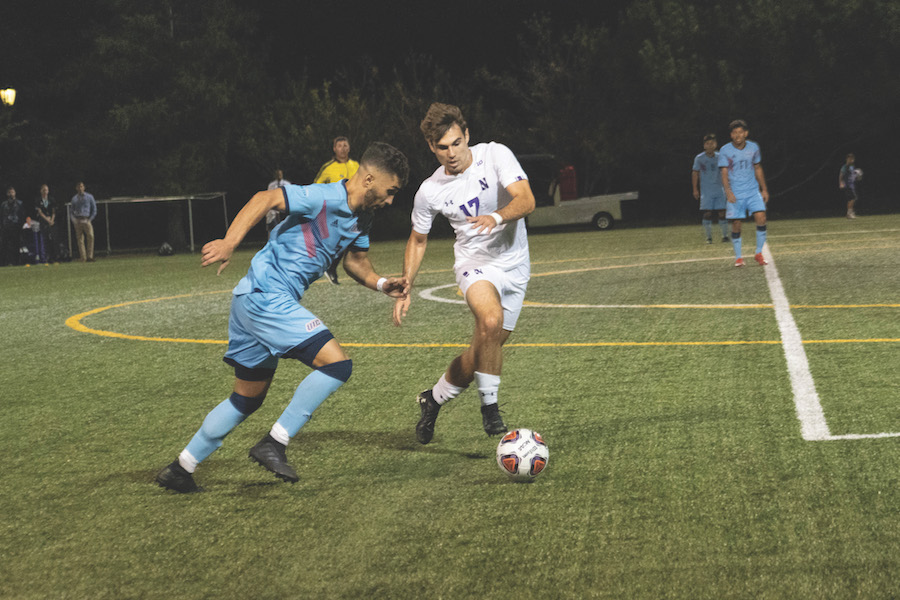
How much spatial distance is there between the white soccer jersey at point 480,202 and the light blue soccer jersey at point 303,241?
3.33ft

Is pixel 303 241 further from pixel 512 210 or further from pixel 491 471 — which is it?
pixel 491 471

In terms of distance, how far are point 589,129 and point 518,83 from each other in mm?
6065

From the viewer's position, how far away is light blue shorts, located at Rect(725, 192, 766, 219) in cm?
1523

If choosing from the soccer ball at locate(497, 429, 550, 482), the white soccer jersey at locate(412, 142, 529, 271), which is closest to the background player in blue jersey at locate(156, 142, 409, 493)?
the soccer ball at locate(497, 429, 550, 482)

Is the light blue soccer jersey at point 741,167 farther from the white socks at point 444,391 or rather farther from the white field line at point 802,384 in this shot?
the white socks at point 444,391

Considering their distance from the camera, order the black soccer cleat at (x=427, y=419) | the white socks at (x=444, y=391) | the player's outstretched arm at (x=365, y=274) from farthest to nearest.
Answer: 1. the white socks at (x=444, y=391)
2. the black soccer cleat at (x=427, y=419)
3. the player's outstretched arm at (x=365, y=274)

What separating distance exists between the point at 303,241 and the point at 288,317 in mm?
413

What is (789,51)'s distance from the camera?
33562 millimetres

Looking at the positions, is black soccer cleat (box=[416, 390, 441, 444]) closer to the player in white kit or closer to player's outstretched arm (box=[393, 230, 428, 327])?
the player in white kit

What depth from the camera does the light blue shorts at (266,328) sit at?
4.71 metres

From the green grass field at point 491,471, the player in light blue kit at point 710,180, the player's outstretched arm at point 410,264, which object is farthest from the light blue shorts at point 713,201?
the player's outstretched arm at point 410,264

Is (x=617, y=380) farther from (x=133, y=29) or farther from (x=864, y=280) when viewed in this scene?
(x=133, y=29)

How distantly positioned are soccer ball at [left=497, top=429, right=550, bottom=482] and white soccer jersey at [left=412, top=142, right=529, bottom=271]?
4.73 ft

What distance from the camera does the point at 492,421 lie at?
18.6 feet
